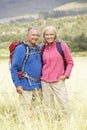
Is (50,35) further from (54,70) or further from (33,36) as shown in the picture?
(54,70)

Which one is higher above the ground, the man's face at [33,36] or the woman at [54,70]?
the man's face at [33,36]

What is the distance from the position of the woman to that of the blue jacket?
0.08 metres

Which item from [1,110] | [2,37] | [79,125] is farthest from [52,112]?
[2,37]

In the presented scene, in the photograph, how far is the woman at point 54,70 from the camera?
5.07 meters

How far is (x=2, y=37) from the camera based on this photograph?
37.9 m

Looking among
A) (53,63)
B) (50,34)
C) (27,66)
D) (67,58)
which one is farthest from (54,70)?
(50,34)

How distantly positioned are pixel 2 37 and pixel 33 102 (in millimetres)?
33064

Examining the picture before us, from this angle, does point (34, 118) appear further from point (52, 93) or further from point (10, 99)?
point (10, 99)

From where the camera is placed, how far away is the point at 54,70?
512 centimetres

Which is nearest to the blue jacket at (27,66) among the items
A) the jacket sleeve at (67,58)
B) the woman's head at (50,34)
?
the woman's head at (50,34)

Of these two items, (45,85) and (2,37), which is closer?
(45,85)

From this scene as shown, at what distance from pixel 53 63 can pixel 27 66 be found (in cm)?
33

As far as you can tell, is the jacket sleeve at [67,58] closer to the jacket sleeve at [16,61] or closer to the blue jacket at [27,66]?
the blue jacket at [27,66]

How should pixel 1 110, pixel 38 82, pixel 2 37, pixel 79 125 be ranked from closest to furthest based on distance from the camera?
1. pixel 79 125
2. pixel 38 82
3. pixel 1 110
4. pixel 2 37
